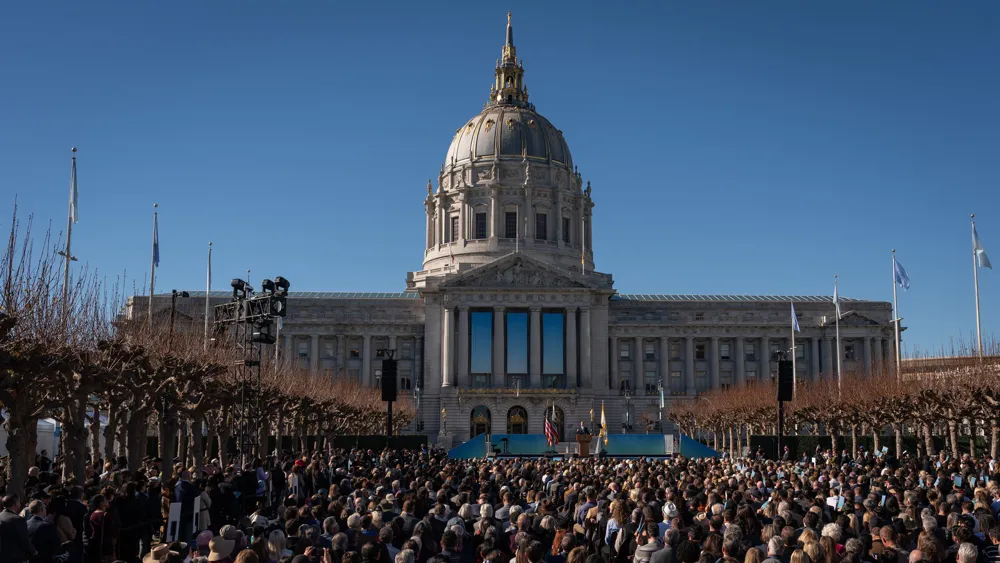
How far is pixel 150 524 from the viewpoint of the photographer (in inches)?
826

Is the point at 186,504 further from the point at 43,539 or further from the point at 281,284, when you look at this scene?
the point at 281,284

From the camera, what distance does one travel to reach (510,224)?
14025 cm

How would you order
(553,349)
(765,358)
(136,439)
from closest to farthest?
(136,439), (553,349), (765,358)

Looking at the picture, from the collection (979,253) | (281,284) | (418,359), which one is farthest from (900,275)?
(418,359)

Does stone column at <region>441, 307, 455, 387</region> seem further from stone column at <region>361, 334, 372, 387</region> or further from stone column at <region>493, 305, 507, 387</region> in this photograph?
stone column at <region>361, 334, 372, 387</region>

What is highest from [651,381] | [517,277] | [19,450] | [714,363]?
[517,277]

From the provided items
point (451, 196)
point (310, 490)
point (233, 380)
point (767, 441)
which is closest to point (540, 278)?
point (451, 196)

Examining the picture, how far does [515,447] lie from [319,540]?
7634 centimetres

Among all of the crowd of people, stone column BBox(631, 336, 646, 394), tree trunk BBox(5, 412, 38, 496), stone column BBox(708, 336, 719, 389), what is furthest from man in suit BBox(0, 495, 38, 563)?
stone column BBox(708, 336, 719, 389)

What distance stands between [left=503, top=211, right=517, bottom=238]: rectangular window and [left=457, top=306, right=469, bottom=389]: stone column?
23.3m

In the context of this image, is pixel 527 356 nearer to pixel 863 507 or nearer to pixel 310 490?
pixel 310 490

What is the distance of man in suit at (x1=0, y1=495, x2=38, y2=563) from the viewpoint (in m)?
14.8

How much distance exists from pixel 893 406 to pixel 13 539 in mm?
58008

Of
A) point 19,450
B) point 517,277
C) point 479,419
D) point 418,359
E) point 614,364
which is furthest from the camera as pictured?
point 614,364
